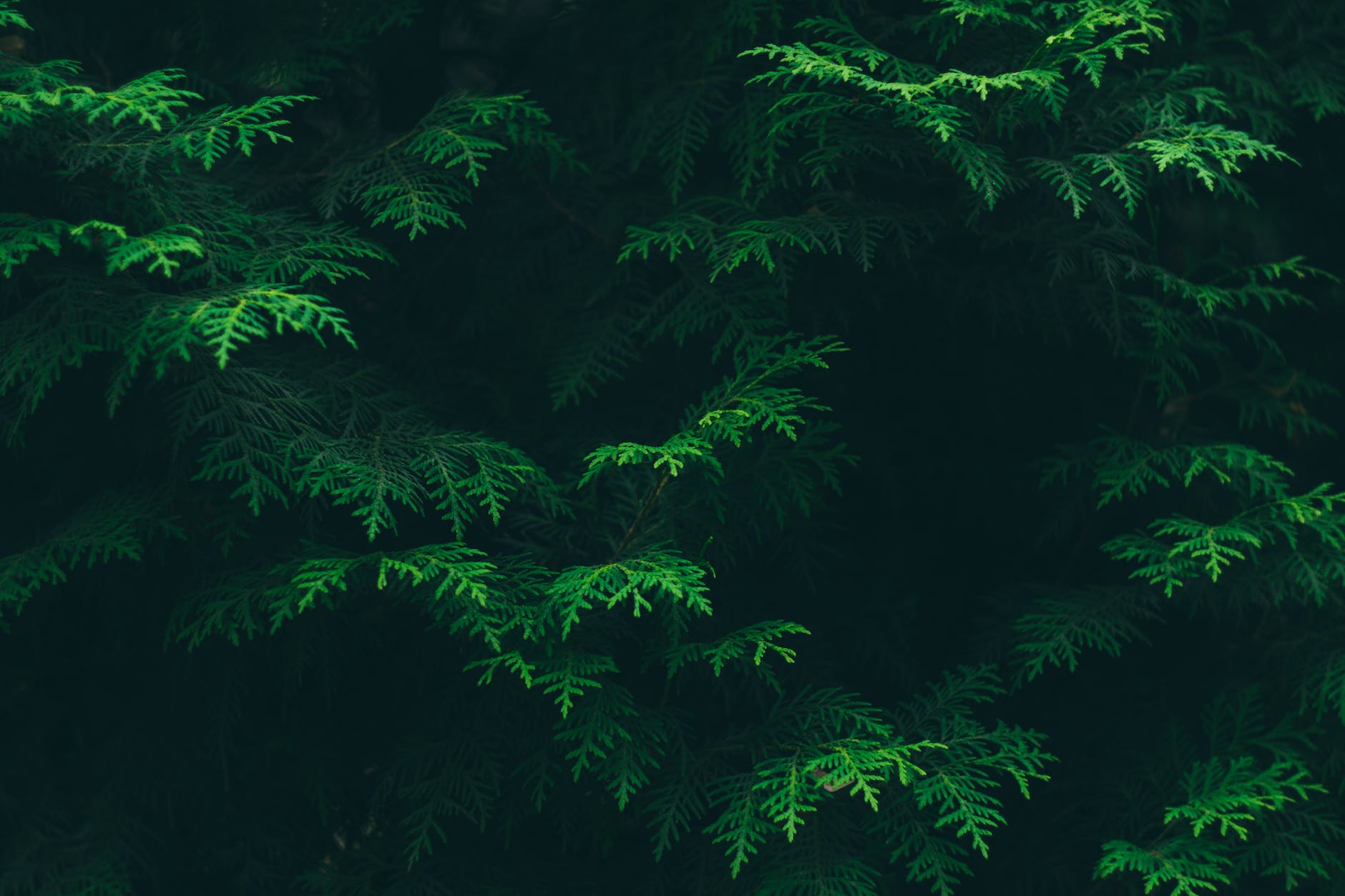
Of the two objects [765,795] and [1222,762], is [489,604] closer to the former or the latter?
[765,795]

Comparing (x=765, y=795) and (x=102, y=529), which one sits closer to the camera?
(x=102, y=529)

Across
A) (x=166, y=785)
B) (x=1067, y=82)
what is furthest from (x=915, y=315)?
(x=166, y=785)

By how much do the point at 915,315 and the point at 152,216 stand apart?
2.40 metres

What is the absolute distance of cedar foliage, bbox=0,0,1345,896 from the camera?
2.63 m

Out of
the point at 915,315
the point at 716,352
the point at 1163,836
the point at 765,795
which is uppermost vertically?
the point at 716,352

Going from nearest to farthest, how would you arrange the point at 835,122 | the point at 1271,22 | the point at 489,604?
the point at 489,604 → the point at 835,122 → the point at 1271,22

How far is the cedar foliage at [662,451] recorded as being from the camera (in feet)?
8.64

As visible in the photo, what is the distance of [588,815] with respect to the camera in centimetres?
301

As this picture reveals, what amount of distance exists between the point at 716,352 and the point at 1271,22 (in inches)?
90.1

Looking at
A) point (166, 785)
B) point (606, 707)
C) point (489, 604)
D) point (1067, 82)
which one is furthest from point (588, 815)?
point (1067, 82)

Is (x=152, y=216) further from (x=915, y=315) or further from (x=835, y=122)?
(x=915, y=315)

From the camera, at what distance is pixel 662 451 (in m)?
2.58

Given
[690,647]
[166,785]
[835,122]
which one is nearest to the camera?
[690,647]

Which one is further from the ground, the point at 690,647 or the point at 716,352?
the point at 716,352
